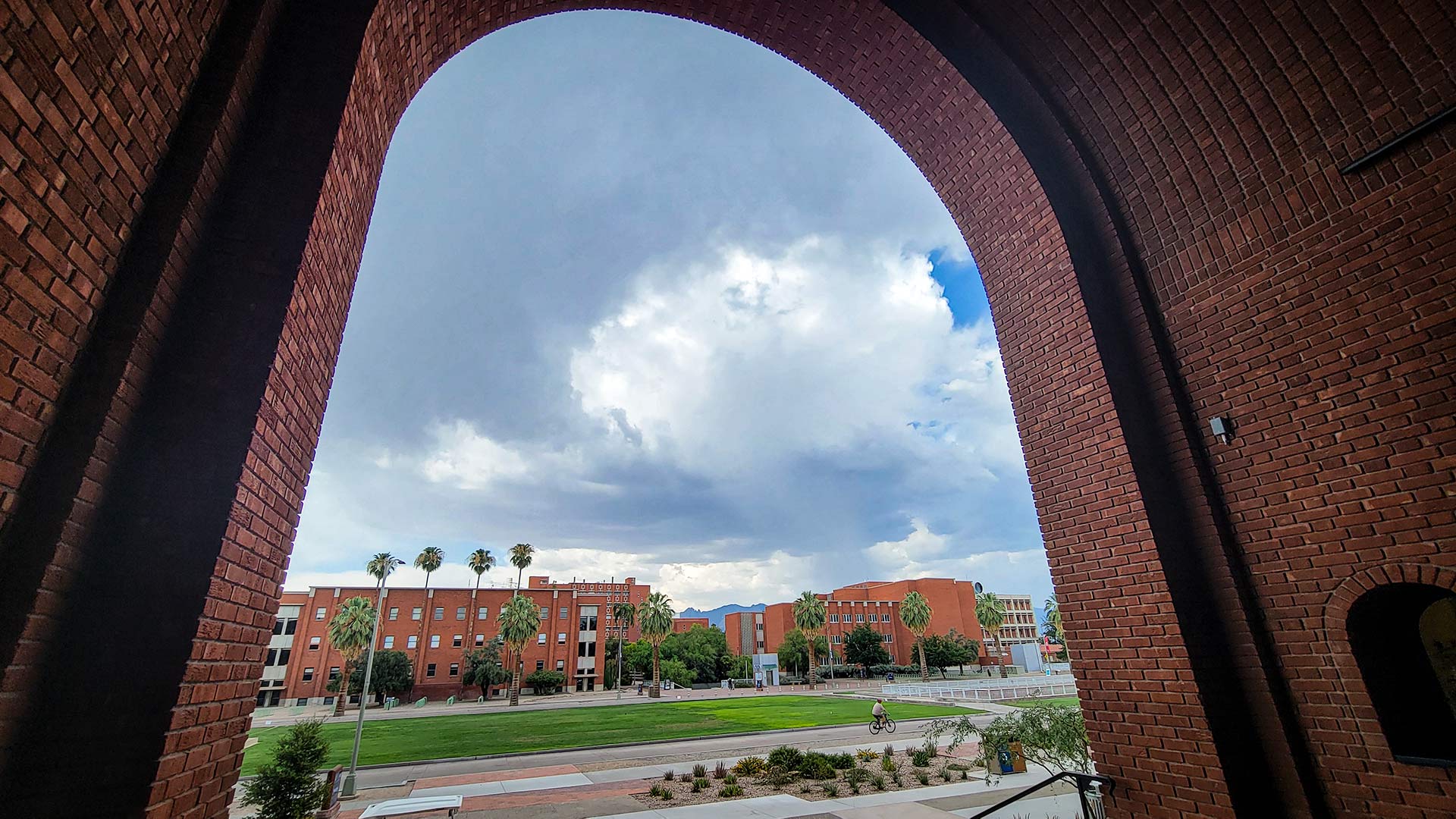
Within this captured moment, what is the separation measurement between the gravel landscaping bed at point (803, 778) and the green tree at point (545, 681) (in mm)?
57597

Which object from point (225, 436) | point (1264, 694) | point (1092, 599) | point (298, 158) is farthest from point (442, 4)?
point (1264, 694)

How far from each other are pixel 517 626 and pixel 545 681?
563 inches

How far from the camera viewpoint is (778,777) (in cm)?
1497

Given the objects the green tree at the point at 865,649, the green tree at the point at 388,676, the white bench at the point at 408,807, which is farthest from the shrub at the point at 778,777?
the green tree at the point at 865,649

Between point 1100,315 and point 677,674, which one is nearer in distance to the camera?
point 1100,315

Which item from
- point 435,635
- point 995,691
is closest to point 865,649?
point 995,691

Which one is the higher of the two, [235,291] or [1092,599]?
[235,291]

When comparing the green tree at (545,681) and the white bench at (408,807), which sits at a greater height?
the white bench at (408,807)

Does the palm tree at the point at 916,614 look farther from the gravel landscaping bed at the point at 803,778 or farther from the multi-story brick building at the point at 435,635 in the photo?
the gravel landscaping bed at the point at 803,778

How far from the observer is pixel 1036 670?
243 feet

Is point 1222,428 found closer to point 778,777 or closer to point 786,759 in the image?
point 778,777

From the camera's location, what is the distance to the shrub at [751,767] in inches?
620

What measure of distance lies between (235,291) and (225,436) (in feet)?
2.35

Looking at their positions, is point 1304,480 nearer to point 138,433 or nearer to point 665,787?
point 138,433
